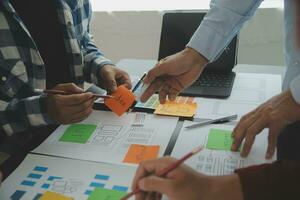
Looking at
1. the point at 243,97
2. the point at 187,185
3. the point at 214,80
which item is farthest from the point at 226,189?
the point at 214,80

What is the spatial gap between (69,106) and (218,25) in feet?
1.71

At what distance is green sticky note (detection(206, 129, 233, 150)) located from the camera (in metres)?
0.91

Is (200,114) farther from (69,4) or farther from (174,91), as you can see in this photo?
(69,4)

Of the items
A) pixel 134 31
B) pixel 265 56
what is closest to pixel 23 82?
pixel 134 31

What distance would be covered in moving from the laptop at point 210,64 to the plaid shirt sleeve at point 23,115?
50 centimetres

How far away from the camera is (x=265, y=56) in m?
2.12

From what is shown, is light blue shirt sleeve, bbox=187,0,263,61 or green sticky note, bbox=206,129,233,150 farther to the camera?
light blue shirt sleeve, bbox=187,0,263,61

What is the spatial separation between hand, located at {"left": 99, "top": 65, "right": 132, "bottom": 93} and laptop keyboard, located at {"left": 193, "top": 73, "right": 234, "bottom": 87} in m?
0.27

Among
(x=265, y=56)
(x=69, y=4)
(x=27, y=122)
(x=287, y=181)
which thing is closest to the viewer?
(x=287, y=181)

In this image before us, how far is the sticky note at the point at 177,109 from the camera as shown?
43.3 inches

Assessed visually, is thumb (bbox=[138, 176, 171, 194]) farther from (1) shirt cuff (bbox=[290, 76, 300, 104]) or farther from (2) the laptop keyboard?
(2) the laptop keyboard

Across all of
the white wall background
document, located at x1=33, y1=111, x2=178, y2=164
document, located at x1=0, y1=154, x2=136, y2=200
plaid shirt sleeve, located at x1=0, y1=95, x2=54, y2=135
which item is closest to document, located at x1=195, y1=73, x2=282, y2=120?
document, located at x1=33, y1=111, x2=178, y2=164

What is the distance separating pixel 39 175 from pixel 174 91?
19.6 inches

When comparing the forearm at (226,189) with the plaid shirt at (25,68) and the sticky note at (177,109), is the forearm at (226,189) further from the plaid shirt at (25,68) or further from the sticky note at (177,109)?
the plaid shirt at (25,68)
